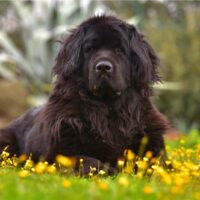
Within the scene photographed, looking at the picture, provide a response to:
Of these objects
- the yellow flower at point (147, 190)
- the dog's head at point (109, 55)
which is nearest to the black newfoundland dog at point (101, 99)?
the dog's head at point (109, 55)

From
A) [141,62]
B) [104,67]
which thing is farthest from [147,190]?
[141,62]

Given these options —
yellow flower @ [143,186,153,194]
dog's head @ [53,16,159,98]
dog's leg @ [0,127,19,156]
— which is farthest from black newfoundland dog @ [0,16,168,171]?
yellow flower @ [143,186,153,194]

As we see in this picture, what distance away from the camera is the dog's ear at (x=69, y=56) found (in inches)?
266

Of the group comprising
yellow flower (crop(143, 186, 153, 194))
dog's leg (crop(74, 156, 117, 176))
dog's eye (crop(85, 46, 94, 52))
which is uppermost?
dog's eye (crop(85, 46, 94, 52))

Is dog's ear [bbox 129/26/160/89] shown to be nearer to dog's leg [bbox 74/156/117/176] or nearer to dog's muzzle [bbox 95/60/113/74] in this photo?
dog's muzzle [bbox 95/60/113/74]

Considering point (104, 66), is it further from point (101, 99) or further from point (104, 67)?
point (101, 99)

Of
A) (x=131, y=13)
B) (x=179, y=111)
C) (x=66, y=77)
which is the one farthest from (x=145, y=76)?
Answer: (x=131, y=13)

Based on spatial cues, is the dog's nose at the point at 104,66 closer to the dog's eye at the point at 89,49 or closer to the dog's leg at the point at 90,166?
the dog's eye at the point at 89,49

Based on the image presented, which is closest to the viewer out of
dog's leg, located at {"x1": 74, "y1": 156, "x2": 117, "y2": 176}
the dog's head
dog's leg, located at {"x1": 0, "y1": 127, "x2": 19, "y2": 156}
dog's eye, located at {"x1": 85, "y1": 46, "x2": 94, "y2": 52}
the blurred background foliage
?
dog's leg, located at {"x1": 74, "y1": 156, "x2": 117, "y2": 176}

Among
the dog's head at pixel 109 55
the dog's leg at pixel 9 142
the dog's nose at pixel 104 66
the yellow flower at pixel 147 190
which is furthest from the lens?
the dog's leg at pixel 9 142

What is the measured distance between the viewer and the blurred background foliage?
18969 millimetres

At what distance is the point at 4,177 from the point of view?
4.60 m

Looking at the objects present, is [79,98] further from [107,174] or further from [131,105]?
[107,174]

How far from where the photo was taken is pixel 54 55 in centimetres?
1897
